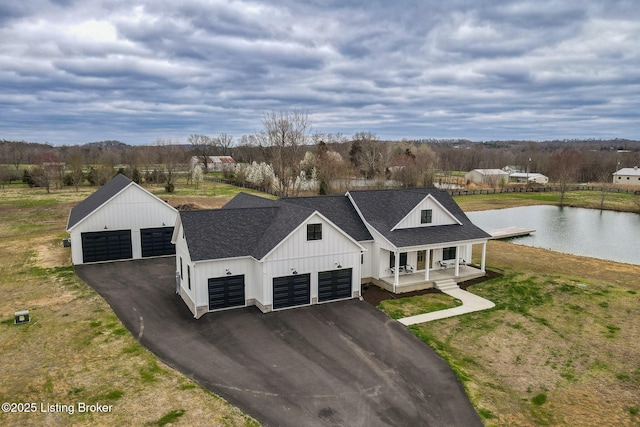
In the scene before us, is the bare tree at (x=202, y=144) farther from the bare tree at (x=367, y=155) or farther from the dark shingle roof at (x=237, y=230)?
the dark shingle roof at (x=237, y=230)

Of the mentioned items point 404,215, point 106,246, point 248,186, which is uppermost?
point 404,215

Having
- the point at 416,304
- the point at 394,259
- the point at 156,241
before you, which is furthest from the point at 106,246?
the point at 416,304

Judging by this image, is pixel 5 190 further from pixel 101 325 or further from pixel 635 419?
pixel 635 419

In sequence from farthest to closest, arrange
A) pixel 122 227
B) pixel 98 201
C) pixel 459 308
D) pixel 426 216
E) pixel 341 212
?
pixel 98 201, pixel 122 227, pixel 426 216, pixel 341 212, pixel 459 308

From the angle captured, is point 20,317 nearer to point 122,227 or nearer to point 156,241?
point 122,227

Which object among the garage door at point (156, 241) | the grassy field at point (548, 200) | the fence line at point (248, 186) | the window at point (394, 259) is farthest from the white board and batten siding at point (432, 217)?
the fence line at point (248, 186)

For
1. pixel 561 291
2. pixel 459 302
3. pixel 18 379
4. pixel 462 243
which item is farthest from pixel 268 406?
pixel 561 291

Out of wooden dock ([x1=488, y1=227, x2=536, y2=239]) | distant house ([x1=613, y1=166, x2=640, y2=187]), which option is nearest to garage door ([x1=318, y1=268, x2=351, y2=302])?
wooden dock ([x1=488, y1=227, x2=536, y2=239])
